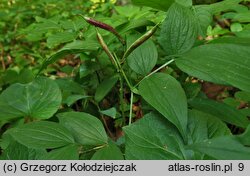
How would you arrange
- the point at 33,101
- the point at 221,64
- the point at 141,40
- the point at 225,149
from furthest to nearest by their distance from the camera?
the point at 33,101, the point at 141,40, the point at 221,64, the point at 225,149

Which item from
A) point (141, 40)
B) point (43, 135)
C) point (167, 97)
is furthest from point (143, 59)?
point (43, 135)

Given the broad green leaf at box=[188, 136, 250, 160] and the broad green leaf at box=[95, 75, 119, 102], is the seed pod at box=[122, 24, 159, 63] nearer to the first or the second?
the broad green leaf at box=[95, 75, 119, 102]

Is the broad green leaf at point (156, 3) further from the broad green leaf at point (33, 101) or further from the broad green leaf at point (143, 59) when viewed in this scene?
the broad green leaf at point (33, 101)

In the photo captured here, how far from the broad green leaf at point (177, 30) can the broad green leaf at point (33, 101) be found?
1.00ft

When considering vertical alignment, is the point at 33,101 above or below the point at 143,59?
below

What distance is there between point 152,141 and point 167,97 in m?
0.09

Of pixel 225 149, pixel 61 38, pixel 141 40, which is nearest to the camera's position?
pixel 225 149

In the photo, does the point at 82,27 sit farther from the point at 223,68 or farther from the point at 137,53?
the point at 223,68

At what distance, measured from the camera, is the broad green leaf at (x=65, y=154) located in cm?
63

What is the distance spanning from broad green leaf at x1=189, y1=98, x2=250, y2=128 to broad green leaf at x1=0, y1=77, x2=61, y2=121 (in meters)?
0.35

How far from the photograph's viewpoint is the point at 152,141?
0.62m

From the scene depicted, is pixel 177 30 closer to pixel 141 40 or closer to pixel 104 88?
pixel 141 40

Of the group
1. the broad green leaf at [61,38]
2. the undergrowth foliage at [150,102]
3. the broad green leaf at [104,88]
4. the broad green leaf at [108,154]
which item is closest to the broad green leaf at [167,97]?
the undergrowth foliage at [150,102]

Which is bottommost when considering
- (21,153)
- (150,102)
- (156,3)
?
(21,153)
